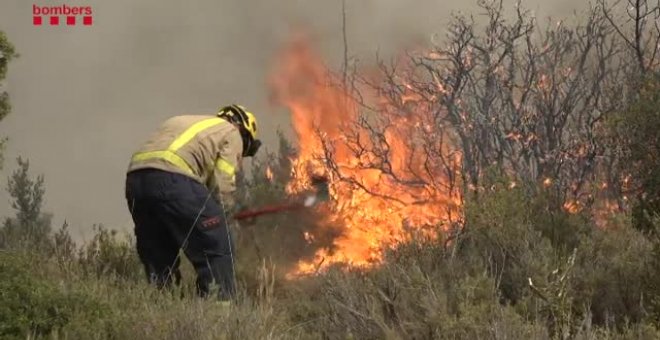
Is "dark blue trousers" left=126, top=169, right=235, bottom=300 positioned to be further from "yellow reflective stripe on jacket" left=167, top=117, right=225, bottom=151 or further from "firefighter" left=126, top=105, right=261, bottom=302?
"yellow reflective stripe on jacket" left=167, top=117, right=225, bottom=151

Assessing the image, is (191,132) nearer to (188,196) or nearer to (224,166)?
(224,166)

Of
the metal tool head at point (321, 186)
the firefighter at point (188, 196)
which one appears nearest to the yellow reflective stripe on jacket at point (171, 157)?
the firefighter at point (188, 196)

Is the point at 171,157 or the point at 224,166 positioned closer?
the point at 171,157

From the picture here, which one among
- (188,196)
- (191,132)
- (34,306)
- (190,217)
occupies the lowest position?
(34,306)

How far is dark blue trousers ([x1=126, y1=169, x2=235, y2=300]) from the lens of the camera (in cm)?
445

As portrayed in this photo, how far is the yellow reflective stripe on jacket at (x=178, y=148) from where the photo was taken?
178 inches

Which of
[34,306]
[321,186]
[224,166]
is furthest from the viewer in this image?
[321,186]

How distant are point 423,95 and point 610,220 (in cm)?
383

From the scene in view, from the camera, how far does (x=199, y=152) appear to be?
4.64 m

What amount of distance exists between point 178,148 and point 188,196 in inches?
13.4

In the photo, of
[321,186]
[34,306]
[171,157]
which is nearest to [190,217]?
[171,157]

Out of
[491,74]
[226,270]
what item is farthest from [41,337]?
[491,74]

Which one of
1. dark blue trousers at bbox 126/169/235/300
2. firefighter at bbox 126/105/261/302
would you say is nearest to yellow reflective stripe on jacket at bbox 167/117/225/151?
firefighter at bbox 126/105/261/302

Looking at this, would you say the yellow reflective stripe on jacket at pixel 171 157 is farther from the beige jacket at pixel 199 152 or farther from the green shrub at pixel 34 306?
the green shrub at pixel 34 306
